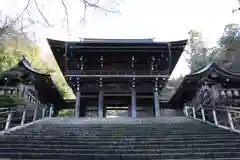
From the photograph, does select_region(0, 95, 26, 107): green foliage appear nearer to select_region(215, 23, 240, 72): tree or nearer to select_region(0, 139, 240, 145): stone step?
select_region(0, 139, 240, 145): stone step

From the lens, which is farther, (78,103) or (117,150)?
(78,103)

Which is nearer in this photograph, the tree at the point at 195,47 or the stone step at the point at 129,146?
the stone step at the point at 129,146

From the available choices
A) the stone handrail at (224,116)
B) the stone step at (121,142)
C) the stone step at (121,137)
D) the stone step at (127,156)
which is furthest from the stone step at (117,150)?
the stone handrail at (224,116)

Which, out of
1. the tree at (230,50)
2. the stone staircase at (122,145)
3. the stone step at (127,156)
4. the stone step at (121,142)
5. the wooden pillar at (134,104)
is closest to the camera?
the stone step at (127,156)

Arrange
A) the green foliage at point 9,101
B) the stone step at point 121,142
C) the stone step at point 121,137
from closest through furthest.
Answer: the stone step at point 121,142 → the stone step at point 121,137 → the green foliage at point 9,101

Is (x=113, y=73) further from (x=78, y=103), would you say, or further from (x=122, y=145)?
(x=122, y=145)

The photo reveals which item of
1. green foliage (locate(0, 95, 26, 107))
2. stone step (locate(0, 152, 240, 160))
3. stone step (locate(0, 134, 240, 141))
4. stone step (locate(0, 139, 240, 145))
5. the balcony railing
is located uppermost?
the balcony railing

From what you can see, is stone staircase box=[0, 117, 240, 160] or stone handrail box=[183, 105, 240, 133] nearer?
stone staircase box=[0, 117, 240, 160]

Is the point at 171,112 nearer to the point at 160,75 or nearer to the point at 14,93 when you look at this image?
the point at 160,75

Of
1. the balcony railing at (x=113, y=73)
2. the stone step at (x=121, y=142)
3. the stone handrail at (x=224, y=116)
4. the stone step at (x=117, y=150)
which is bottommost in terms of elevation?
the stone step at (x=117, y=150)

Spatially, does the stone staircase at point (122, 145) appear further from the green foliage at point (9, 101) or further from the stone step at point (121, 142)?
the green foliage at point (9, 101)

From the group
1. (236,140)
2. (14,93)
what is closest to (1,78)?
(14,93)

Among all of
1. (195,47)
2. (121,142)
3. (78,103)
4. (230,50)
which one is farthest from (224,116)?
(195,47)

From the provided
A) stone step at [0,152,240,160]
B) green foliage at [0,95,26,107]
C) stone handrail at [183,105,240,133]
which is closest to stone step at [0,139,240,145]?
stone step at [0,152,240,160]
